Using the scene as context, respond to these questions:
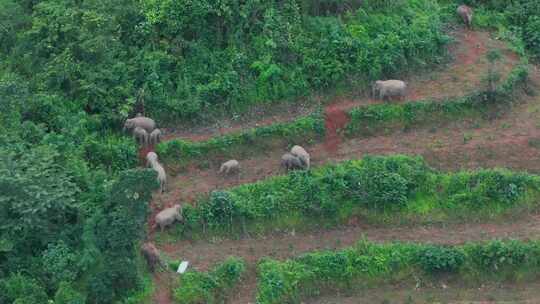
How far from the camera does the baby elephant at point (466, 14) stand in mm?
27297

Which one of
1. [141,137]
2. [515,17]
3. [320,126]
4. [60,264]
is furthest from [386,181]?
[515,17]

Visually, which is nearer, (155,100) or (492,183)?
(492,183)

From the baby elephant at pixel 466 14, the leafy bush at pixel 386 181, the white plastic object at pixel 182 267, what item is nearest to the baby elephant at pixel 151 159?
the white plastic object at pixel 182 267

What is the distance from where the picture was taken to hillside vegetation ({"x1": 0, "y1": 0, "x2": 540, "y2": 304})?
22.4 meters

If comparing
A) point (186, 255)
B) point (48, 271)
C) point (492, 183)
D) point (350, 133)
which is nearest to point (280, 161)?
point (350, 133)

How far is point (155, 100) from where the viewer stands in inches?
953

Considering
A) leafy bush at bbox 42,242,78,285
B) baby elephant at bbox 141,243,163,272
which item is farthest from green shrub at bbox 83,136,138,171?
leafy bush at bbox 42,242,78,285

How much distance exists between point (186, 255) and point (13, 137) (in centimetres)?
493

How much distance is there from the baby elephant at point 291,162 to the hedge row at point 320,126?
102 cm

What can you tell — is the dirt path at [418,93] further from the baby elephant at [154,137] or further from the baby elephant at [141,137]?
the baby elephant at [141,137]

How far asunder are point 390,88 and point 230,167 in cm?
481

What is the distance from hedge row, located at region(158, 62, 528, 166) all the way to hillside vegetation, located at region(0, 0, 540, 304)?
102 centimetres

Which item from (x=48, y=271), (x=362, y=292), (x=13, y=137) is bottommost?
(x=362, y=292)

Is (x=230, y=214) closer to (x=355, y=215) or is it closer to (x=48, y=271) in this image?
(x=355, y=215)
